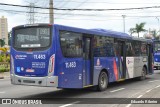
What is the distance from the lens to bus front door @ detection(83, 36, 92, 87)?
45.2 ft

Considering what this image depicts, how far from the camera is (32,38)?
12500 millimetres

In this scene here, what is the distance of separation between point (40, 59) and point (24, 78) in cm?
102

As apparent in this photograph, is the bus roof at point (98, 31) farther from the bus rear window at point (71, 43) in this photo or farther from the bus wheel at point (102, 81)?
the bus wheel at point (102, 81)

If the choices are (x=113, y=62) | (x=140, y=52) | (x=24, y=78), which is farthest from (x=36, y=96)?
(x=140, y=52)

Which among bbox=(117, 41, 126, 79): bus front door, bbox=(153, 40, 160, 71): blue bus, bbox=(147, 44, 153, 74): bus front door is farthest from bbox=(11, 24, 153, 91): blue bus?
bbox=(153, 40, 160, 71): blue bus

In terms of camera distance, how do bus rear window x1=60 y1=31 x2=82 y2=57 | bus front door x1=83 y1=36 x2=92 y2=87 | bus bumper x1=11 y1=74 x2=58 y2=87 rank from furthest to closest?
bus front door x1=83 y1=36 x2=92 y2=87 → bus rear window x1=60 y1=31 x2=82 y2=57 → bus bumper x1=11 y1=74 x2=58 y2=87

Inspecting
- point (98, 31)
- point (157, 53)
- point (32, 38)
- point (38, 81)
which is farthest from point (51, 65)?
point (157, 53)

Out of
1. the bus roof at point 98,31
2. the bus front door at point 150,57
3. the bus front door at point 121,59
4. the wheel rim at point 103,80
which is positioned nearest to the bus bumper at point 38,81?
the bus roof at point 98,31

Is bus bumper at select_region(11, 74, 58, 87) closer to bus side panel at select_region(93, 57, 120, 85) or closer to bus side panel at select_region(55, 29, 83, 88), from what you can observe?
bus side panel at select_region(55, 29, 83, 88)

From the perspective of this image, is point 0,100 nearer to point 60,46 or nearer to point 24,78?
Result: point 24,78

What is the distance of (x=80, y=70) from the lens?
13.3 m

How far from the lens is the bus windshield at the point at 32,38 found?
12156mm

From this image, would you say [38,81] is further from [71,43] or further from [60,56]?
[71,43]

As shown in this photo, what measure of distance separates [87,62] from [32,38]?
2822 mm
